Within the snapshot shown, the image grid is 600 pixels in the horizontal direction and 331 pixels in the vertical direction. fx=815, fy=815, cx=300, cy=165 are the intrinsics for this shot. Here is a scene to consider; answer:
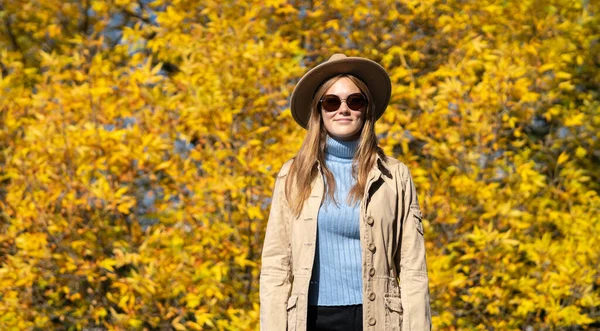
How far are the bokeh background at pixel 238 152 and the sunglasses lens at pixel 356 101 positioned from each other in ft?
5.60

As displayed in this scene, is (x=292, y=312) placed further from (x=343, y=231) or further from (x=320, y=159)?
(x=320, y=159)

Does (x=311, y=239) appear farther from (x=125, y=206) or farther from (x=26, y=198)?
(x=26, y=198)

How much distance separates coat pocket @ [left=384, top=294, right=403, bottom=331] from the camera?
8.88 ft

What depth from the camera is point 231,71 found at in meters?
4.78

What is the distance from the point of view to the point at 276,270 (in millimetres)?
2805

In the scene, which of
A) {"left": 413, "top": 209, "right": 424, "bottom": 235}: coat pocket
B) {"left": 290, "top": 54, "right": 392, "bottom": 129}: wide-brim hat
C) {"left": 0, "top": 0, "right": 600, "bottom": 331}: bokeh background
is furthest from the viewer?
{"left": 0, "top": 0, "right": 600, "bottom": 331}: bokeh background

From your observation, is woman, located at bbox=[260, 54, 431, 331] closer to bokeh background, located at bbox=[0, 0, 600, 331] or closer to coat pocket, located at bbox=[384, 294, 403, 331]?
coat pocket, located at bbox=[384, 294, 403, 331]

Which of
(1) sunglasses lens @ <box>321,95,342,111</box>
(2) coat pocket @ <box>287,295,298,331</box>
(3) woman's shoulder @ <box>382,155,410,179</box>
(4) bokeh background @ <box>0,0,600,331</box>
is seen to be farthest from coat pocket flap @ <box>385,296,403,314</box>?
(4) bokeh background @ <box>0,0,600,331</box>

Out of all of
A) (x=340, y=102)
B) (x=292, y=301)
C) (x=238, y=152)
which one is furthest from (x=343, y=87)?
(x=238, y=152)

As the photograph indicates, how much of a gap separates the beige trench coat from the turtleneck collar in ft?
0.35

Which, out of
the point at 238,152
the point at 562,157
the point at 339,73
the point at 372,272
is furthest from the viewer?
the point at 562,157

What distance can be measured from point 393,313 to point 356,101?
75cm

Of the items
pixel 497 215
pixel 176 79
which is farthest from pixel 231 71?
pixel 497 215

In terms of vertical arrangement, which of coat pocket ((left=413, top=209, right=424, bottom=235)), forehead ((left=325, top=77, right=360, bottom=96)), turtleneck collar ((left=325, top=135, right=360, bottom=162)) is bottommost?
coat pocket ((left=413, top=209, right=424, bottom=235))
